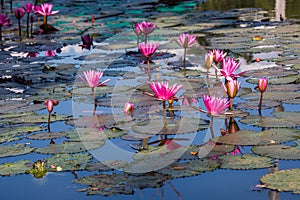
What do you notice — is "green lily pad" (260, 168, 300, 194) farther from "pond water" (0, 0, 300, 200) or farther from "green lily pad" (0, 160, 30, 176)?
"green lily pad" (0, 160, 30, 176)

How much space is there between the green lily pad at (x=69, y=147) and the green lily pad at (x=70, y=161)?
66 millimetres

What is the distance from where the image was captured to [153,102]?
3.80 metres

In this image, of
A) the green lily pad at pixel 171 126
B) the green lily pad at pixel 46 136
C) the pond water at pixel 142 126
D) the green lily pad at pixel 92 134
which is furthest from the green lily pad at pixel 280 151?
the green lily pad at pixel 46 136

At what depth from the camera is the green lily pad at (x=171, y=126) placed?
3.13 metres

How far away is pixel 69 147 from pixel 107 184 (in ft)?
1.97

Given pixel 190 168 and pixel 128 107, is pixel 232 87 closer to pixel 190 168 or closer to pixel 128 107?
pixel 128 107

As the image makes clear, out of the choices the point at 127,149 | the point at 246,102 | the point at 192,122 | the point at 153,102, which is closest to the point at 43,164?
the point at 127,149

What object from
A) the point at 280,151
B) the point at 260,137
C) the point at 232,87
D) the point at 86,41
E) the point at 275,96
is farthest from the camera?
the point at 86,41

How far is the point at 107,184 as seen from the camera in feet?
8.09

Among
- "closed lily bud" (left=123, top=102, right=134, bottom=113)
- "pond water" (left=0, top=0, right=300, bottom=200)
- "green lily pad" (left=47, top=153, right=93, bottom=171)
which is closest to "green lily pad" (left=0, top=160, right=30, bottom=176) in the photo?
"pond water" (left=0, top=0, right=300, bottom=200)

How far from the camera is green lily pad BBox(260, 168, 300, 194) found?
2.29 m

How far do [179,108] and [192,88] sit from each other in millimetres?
634

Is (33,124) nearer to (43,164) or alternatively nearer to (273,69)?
(43,164)

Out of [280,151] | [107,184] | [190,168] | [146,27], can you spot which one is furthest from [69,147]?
[146,27]
